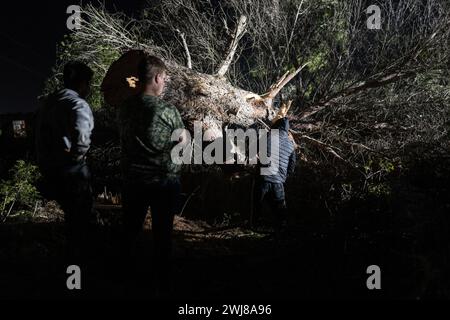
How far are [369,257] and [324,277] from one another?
1.54 feet

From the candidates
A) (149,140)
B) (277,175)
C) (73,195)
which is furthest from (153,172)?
(277,175)

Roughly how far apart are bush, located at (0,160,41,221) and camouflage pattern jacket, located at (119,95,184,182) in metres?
3.50

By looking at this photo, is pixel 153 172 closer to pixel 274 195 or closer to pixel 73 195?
pixel 73 195

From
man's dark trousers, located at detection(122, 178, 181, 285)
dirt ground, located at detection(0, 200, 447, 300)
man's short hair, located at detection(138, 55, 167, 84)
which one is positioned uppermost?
man's short hair, located at detection(138, 55, 167, 84)

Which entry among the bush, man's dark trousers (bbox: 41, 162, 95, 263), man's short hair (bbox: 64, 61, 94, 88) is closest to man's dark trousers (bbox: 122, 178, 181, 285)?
man's dark trousers (bbox: 41, 162, 95, 263)

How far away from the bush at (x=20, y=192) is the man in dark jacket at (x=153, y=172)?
11.4ft

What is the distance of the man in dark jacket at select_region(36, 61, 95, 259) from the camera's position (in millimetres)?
2902

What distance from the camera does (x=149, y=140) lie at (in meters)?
2.79

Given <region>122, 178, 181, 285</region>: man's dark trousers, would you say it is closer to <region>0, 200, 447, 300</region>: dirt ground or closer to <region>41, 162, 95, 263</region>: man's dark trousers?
<region>0, 200, 447, 300</region>: dirt ground

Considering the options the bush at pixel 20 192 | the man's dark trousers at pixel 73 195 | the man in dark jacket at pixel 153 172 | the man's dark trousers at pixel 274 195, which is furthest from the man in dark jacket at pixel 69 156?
the bush at pixel 20 192

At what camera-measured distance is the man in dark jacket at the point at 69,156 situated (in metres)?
2.90

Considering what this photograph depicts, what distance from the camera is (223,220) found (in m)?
7.01

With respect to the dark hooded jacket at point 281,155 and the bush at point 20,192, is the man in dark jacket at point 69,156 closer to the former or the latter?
the dark hooded jacket at point 281,155

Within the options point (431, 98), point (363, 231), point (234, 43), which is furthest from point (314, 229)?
point (234, 43)
